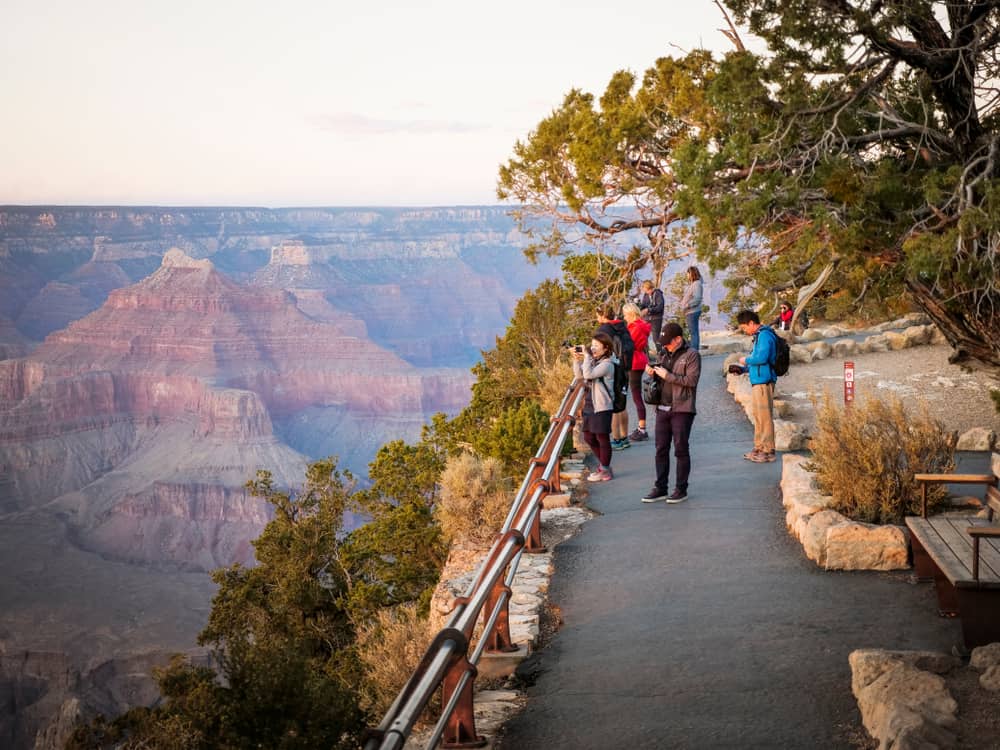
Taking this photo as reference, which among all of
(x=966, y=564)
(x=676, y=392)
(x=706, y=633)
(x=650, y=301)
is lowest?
(x=706, y=633)

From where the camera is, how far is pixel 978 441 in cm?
1288

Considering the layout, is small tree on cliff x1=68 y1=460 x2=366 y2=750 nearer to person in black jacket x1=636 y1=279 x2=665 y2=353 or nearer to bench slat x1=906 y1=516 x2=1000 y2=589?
bench slat x1=906 y1=516 x2=1000 y2=589

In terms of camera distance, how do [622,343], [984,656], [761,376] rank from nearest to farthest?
[984,656] < [761,376] < [622,343]

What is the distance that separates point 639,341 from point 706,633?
276 inches

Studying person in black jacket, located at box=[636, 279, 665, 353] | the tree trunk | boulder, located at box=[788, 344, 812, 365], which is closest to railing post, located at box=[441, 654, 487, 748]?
the tree trunk

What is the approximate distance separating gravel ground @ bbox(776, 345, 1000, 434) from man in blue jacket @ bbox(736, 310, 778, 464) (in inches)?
75.2

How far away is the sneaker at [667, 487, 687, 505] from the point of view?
10958 millimetres

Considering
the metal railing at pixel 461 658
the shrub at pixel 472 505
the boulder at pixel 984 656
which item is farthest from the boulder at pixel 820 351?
the boulder at pixel 984 656

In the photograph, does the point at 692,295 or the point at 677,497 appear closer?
the point at 677,497

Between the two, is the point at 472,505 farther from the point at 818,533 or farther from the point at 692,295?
the point at 692,295

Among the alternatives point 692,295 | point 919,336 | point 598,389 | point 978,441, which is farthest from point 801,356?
point 598,389

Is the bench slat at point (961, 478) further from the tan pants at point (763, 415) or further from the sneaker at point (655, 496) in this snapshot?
the tan pants at point (763, 415)

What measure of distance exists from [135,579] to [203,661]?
2947cm

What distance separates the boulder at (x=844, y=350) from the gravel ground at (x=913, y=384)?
371 millimetres
